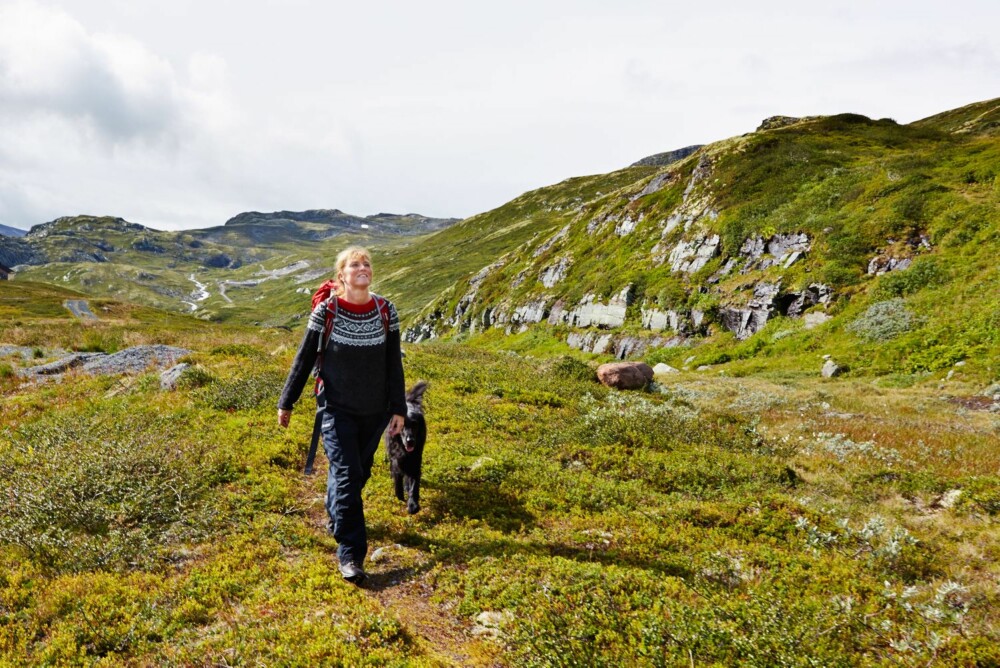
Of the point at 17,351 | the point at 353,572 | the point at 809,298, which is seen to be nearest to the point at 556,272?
the point at 809,298

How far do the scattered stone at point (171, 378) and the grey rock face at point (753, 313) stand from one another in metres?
29.3

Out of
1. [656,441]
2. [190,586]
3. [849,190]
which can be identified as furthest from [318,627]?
[849,190]

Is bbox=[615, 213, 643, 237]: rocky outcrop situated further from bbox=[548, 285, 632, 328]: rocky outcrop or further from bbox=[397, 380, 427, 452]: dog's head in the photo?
bbox=[397, 380, 427, 452]: dog's head

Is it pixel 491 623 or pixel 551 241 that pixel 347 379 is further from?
pixel 551 241

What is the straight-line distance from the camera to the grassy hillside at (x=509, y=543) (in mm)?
4848

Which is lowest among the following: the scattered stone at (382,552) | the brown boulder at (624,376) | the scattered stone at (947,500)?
the scattered stone at (947,500)

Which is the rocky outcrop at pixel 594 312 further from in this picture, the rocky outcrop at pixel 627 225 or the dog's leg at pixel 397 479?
the dog's leg at pixel 397 479

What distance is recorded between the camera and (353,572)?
5863mm

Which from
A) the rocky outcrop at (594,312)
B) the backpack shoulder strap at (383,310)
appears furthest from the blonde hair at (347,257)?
the rocky outcrop at (594,312)

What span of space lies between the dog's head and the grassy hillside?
119 cm

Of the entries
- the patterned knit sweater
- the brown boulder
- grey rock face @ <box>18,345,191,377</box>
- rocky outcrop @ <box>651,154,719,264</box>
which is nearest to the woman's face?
the patterned knit sweater

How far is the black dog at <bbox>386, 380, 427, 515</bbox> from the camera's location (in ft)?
25.9

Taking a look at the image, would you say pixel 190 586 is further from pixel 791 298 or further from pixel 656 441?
pixel 791 298

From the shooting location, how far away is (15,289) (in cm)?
10238
